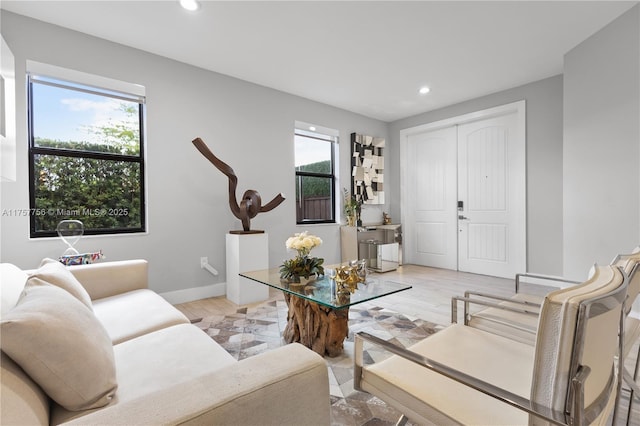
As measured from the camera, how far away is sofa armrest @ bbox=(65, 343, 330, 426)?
0.60 m

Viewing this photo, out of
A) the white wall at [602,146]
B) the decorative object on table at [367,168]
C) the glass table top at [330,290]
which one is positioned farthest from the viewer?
the decorative object on table at [367,168]

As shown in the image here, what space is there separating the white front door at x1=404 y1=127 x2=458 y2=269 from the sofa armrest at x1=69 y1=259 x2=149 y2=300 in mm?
4240

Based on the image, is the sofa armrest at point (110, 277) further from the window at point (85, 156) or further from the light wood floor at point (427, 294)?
the window at point (85, 156)

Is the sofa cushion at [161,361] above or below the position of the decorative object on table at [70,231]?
below

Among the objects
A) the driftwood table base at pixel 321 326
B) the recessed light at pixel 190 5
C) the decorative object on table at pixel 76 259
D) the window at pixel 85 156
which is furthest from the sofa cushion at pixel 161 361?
the recessed light at pixel 190 5

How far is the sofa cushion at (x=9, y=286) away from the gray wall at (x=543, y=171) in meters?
4.81

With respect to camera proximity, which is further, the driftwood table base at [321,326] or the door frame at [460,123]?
the door frame at [460,123]

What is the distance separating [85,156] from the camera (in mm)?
2785

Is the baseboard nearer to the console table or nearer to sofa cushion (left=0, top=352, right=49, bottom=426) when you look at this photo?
the console table

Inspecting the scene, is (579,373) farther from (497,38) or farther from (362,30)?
(497,38)

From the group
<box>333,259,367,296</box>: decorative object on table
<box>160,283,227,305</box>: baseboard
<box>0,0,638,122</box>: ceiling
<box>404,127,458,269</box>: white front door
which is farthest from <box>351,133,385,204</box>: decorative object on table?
<box>333,259,367,296</box>: decorative object on table

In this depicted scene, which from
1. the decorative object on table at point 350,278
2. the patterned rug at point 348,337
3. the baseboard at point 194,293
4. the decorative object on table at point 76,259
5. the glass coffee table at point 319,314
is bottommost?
the patterned rug at point 348,337

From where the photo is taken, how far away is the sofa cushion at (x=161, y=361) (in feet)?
3.18

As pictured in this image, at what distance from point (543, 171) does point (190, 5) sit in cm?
427
